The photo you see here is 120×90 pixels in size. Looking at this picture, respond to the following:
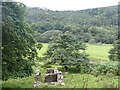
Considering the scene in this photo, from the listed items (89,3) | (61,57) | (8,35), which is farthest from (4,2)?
(61,57)

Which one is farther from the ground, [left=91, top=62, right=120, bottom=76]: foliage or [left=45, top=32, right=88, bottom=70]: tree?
[left=45, top=32, right=88, bottom=70]: tree

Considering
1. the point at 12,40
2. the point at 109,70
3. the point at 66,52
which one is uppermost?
the point at 12,40

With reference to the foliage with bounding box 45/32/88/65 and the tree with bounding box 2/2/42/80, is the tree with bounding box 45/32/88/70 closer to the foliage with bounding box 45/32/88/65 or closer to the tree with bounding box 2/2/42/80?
the foliage with bounding box 45/32/88/65

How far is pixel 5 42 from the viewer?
7.54ft

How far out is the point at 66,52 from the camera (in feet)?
20.9

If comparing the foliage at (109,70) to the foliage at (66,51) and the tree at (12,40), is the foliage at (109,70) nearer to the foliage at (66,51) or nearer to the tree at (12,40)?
the foliage at (66,51)

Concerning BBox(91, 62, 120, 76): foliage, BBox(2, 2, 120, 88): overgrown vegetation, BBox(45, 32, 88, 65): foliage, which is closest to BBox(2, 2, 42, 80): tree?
BBox(2, 2, 120, 88): overgrown vegetation

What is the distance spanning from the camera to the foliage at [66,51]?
241 inches

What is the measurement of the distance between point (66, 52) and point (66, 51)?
2.9 inches

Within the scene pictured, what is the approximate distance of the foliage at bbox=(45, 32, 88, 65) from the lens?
20.1 feet

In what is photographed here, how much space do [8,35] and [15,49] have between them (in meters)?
0.34

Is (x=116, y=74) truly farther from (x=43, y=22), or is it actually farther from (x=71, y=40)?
(x=43, y=22)

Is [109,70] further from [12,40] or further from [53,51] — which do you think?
[12,40]

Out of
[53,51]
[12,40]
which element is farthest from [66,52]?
[12,40]
